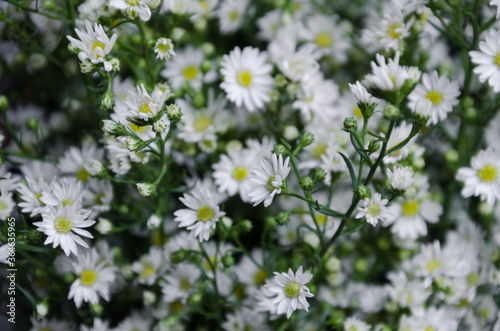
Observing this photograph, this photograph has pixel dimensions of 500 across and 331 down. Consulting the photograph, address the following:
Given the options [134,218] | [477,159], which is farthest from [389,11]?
[134,218]

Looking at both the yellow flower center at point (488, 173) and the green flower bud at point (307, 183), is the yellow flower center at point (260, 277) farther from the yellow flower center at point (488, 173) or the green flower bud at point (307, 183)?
the yellow flower center at point (488, 173)

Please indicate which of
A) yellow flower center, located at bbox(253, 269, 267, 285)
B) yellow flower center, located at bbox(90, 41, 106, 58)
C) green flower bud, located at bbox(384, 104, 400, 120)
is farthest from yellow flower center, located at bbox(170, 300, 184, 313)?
green flower bud, located at bbox(384, 104, 400, 120)

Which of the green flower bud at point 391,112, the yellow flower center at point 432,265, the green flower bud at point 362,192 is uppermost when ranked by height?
the green flower bud at point 391,112

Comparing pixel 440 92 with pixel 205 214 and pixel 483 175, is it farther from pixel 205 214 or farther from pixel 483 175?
pixel 205 214

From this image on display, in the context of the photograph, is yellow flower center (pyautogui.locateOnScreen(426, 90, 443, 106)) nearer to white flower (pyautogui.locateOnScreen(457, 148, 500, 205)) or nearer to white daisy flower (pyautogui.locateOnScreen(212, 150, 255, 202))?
white flower (pyautogui.locateOnScreen(457, 148, 500, 205))

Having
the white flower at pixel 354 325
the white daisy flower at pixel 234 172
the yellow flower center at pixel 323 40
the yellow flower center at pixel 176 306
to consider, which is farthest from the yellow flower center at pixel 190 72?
the white flower at pixel 354 325

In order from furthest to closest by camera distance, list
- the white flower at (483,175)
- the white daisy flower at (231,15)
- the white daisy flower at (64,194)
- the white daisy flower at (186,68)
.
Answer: the white daisy flower at (231,15) → the white daisy flower at (186,68) → the white flower at (483,175) → the white daisy flower at (64,194)

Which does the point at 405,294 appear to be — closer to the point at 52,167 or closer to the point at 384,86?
the point at 384,86
